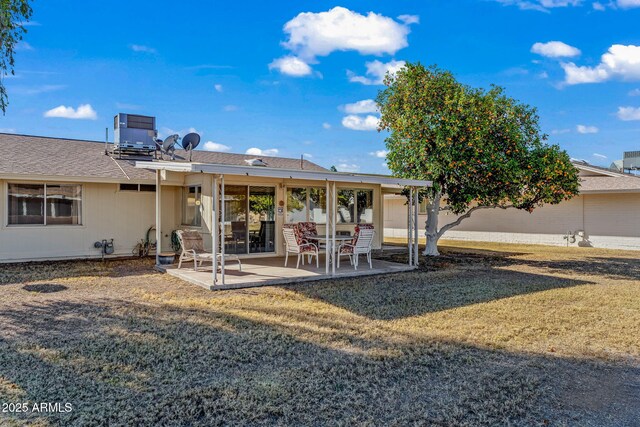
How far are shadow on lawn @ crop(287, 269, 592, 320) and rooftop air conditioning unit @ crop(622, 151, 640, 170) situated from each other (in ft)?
53.3

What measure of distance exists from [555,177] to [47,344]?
13624mm

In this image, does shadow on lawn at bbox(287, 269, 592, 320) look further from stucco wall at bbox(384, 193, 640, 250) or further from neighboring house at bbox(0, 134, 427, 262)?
stucco wall at bbox(384, 193, 640, 250)

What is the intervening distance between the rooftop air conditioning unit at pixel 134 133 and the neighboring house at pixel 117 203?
0.58 metres

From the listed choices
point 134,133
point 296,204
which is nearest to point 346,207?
point 296,204

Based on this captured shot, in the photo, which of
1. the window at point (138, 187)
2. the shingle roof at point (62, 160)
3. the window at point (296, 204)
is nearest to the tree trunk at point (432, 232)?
the window at point (296, 204)

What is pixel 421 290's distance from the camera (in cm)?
855

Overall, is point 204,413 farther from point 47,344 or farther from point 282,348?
point 47,344

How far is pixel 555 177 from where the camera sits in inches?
520

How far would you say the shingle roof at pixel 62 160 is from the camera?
11.8m

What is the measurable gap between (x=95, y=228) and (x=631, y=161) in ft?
83.1

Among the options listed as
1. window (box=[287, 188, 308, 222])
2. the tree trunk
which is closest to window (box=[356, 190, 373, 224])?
the tree trunk

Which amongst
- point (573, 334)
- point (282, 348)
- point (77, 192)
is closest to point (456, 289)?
point (573, 334)

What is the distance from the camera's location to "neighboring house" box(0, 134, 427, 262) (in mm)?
11648

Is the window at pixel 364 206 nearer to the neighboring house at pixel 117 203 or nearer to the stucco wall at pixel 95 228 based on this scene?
the neighboring house at pixel 117 203
